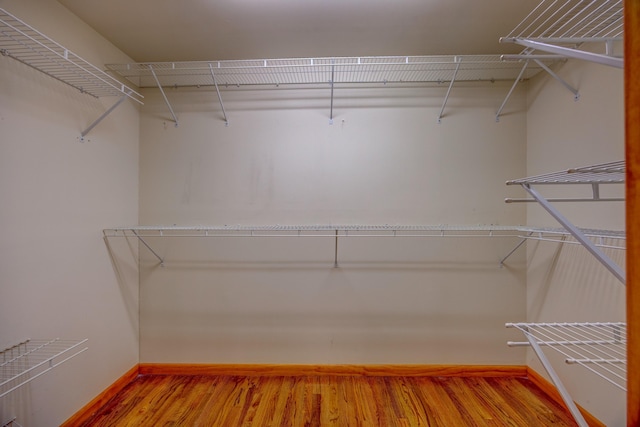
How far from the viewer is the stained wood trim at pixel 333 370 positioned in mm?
1833

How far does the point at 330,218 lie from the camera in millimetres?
1894

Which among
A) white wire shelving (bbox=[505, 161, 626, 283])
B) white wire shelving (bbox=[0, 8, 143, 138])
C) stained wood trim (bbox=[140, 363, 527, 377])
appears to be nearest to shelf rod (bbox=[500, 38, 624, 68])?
white wire shelving (bbox=[505, 161, 626, 283])

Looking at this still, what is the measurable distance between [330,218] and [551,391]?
5.67 ft

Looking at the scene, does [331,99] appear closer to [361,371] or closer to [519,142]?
[519,142]

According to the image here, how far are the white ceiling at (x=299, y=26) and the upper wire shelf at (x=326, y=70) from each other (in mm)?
97

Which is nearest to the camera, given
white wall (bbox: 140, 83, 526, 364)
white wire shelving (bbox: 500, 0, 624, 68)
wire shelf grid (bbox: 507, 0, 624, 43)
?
white wire shelving (bbox: 500, 0, 624, 68)

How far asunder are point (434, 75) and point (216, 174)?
165 centimetres

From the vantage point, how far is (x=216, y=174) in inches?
75.2

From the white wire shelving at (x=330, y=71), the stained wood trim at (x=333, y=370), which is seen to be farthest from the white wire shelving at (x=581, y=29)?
the stained wood trim at (x=333, y=370)

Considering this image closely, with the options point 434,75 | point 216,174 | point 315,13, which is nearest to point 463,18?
point 434,75

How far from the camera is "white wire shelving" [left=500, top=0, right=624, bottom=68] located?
714 millimetres

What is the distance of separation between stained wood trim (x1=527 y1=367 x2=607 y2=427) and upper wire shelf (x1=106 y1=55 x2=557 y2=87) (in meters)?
1.99

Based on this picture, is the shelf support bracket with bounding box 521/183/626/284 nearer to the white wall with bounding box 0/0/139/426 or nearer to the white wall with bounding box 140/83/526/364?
the white wall with bounding box 140/83/526/364

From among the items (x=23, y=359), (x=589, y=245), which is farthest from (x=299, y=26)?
(x=23, y=359)
